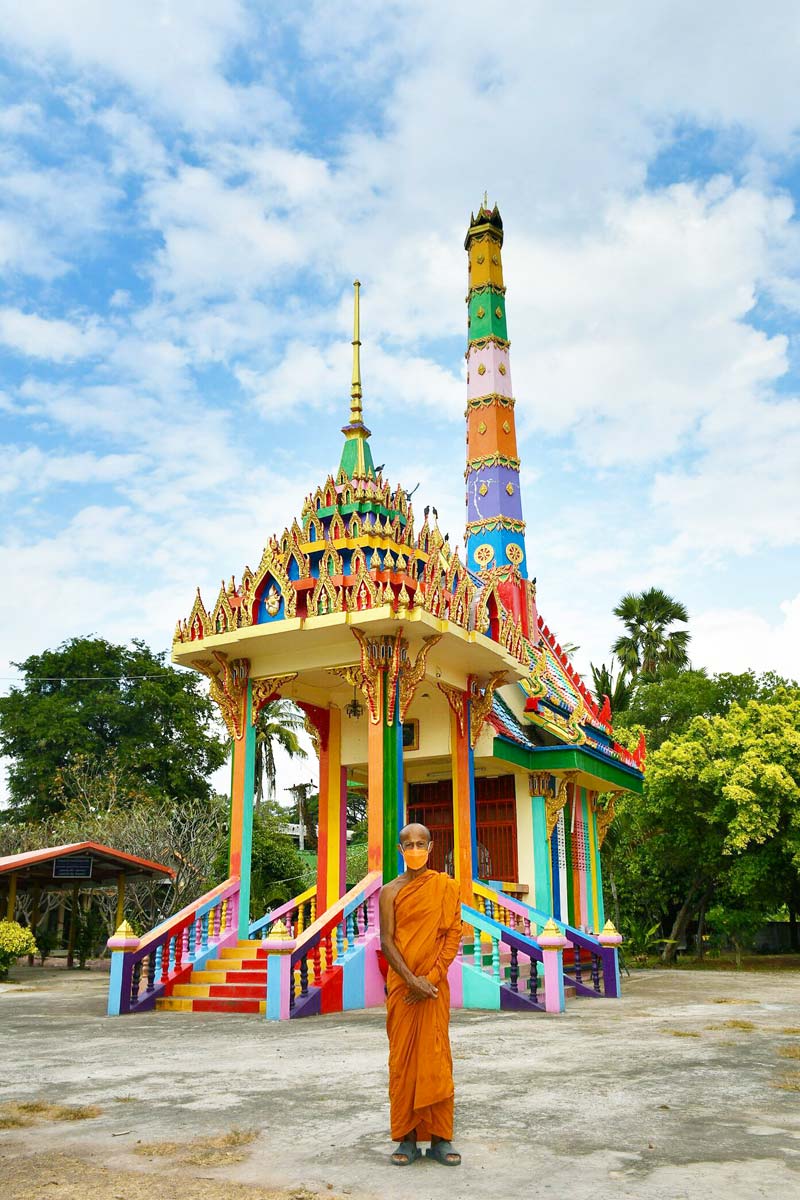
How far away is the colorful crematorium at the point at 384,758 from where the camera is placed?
11211 mm

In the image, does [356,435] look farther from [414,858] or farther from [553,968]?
[414,858]

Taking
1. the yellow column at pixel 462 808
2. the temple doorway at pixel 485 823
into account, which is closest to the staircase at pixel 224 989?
the yellow column at pixel 462 808

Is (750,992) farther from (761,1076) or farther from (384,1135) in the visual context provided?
(384,1135)

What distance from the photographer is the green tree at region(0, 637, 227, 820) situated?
3303 cm

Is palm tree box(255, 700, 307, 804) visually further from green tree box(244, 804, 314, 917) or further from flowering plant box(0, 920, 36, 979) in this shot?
flowering plant box(0, 920, 36, 979)

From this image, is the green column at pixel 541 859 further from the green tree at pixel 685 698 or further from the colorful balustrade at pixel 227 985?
the green tree at pixel 685 698

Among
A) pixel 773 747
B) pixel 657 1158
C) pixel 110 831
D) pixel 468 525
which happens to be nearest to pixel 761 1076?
pixel 657 1158

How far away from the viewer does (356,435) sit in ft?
50.2

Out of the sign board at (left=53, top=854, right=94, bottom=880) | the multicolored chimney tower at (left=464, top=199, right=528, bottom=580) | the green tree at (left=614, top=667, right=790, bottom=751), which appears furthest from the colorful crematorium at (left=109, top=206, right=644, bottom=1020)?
the green tree at (left=614, top=667, right=790, bottom=751)

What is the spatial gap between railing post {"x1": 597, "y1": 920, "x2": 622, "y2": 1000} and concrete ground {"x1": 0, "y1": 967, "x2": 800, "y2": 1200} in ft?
9.29

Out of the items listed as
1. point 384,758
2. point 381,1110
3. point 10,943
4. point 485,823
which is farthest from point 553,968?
point 10,943

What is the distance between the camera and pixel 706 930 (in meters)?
32.3

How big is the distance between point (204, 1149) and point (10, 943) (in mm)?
15038

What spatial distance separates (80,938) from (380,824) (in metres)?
13.8
